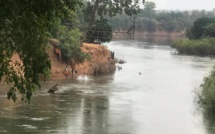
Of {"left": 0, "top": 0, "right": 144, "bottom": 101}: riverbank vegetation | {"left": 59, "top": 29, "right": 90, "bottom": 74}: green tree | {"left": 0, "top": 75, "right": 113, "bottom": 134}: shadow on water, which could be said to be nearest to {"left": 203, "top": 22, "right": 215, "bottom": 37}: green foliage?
{"left": 59, "top": 29, "right": 90, "bottom": 74}: green tree

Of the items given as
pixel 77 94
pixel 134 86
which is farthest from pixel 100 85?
pixel 77 94

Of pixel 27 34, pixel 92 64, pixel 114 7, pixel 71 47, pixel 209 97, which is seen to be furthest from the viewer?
pixel 114 7

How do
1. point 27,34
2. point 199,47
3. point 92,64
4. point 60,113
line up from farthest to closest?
1. point 199,47
2. point 92,64
3. point 60,113
4. point 27,34

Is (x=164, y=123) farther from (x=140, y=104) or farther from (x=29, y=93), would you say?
(x=29, y=93)

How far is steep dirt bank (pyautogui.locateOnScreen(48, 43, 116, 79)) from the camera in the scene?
46.4 m

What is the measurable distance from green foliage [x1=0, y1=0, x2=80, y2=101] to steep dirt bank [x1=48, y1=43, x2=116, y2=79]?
3460 centimetres

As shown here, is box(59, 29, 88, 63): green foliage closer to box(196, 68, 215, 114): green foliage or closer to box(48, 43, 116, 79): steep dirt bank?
box(48, 43, 116, 79): steep dirt bank

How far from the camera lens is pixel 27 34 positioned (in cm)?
993

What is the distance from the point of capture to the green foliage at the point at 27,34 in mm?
9812

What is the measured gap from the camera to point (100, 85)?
142 feet

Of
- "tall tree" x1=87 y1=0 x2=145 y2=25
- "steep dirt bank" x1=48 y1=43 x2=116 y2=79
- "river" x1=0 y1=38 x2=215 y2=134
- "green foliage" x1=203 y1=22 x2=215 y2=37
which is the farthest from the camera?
"green foliage" x1=203 y1=22 x2=215 y2=37

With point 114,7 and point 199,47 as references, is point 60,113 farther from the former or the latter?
point 199,47

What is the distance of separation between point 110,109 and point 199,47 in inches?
2510

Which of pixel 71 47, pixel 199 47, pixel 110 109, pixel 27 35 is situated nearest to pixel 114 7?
pixel 71 47
